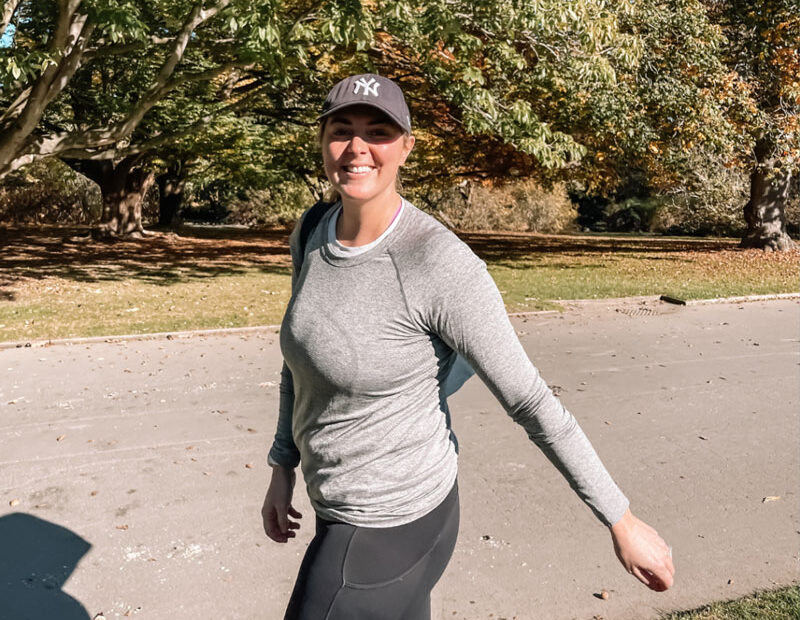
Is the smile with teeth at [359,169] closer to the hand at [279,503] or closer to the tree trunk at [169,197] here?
the hand at [279,503]

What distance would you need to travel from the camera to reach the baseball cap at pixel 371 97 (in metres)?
1.85

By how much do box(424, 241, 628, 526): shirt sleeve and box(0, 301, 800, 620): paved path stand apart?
6.92 ft

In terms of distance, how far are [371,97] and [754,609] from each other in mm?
3132

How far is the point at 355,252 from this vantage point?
191cm

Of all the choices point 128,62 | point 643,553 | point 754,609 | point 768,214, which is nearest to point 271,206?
A: point 128,62

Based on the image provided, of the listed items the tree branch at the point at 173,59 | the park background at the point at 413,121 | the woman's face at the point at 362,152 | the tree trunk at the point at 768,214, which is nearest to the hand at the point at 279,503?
the woman's face at the point at 362,152

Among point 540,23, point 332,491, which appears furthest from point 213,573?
point 540,23

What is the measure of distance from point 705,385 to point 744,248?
18.5m

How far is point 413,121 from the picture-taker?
21547mm

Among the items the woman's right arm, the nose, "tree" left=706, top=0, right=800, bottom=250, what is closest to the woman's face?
the nose

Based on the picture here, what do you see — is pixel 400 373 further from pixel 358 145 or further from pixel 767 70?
pixel 767 70

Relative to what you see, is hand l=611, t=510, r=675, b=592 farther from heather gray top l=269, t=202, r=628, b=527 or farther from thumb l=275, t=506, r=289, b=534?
thumb l=275, t=506, r=289, b=534

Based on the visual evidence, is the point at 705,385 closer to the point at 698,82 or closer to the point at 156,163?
the point at 698,82

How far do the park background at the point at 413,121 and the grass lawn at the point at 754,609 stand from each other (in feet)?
26.9
